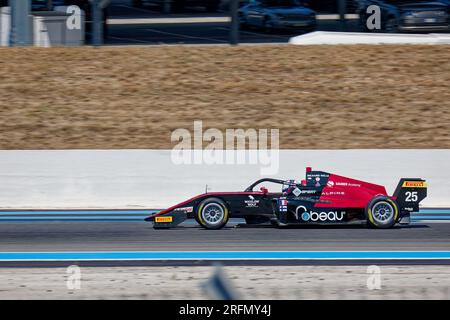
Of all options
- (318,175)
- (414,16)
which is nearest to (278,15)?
(414,16)

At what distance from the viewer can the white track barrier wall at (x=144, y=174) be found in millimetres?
14016

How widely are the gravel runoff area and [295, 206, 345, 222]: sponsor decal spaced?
2202 mm

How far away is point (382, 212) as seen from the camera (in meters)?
11.4

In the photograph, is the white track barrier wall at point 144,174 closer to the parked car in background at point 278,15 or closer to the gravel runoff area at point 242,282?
the gravel runoff area at point 242,282


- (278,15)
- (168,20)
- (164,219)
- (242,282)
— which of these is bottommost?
(242,282)

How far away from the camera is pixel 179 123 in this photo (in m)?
16.5

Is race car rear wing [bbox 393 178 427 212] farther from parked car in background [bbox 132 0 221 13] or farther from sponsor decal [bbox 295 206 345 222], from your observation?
parked car in background [bbox 132 0 221 13]

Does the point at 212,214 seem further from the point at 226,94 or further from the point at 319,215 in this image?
the point at 226,94

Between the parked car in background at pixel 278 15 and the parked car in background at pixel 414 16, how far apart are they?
91.1 inches

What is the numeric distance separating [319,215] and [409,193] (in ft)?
4.23

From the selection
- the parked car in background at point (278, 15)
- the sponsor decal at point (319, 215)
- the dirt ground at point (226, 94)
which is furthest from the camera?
the parked car in background at point (278, 15)

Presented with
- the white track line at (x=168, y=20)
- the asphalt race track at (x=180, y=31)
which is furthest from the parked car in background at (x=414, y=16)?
the white track line at (x=168, y=20)
